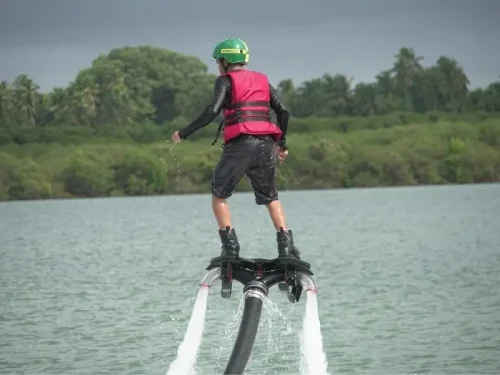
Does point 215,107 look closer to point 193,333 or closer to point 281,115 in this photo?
point 281,115

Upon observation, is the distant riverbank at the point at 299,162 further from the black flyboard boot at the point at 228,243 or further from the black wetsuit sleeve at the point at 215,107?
the black wetsuit sleeve at the point at 215,107

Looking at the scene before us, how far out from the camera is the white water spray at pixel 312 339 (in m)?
14.0

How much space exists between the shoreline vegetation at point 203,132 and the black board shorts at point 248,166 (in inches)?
3680

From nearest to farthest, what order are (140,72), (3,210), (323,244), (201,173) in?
1. (323,244)
2. (201,173)
3. (3,210)
4. (140,72)

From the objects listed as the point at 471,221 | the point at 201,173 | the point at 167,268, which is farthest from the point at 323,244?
the point at 201,173

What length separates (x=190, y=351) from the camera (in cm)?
1414

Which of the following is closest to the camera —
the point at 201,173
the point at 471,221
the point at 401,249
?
the point at 401,249

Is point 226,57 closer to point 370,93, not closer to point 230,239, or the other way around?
point 230,239

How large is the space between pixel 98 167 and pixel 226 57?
11473 centimetres

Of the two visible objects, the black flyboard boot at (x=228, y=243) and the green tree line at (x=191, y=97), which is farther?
the green tree line at (x=191, y=97)

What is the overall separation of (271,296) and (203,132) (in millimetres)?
90270

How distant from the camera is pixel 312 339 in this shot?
14203 mm

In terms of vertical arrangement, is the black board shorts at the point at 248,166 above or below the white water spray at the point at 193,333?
above

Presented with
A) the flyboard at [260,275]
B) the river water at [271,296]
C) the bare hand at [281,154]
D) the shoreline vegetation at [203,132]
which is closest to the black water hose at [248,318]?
the flyboard at [260,275]
